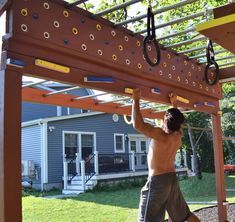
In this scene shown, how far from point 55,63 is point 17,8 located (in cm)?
55

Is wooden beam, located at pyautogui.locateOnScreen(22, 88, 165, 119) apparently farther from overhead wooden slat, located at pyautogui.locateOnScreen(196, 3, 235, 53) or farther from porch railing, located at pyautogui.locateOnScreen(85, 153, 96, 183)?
porch railing, located at pyautogui.locateOnScreen(85, 153, 96, 183)

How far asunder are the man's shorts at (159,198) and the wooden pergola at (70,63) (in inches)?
39.9

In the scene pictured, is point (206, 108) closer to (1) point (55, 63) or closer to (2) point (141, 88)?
(2) point (141, 88)

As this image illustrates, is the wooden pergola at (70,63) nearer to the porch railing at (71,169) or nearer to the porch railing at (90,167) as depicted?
the porch railing at (90,167)

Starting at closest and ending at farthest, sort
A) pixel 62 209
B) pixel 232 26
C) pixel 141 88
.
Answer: pixel 232 26 < pixel 141 88 < pixel 62 209

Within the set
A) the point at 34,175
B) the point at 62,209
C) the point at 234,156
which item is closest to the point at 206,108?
the point at 62,209

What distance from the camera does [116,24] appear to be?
4105mm

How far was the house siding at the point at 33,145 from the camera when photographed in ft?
54.7

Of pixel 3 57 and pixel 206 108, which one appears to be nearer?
pixel 3 57

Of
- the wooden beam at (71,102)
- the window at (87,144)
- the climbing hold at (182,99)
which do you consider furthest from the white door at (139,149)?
the climbing hold at (182,99)

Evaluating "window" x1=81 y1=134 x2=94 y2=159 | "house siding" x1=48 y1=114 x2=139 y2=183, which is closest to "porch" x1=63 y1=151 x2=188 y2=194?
"house siding" x1=48 y1=114 x2=139 y2=183

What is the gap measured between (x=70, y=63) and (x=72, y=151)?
14337mm

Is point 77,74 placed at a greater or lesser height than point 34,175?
greater

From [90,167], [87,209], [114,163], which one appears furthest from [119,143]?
[87,209]
